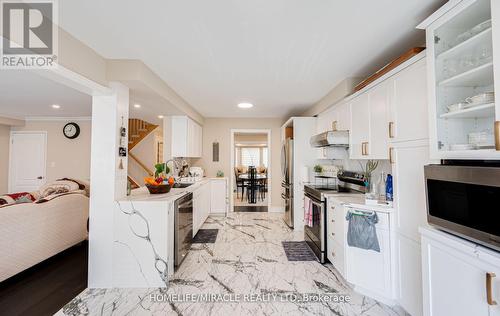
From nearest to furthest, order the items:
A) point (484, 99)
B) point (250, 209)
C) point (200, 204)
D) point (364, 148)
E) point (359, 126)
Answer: point (484, 99)
point (364, 148)
point (359, 126)
point (200, 204)
point (250, 209)

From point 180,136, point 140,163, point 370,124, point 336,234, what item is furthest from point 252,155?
point 370,124

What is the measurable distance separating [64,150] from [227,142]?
14.1 feet

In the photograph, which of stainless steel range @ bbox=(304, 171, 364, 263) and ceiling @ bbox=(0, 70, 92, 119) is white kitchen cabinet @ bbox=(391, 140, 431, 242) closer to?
stainless steel range @ bbox=(304, 171, 364, 263)

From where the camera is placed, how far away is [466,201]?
4.02ft

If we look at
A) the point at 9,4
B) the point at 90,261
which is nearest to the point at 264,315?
the point at 90,261

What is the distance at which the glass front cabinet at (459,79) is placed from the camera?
124cm

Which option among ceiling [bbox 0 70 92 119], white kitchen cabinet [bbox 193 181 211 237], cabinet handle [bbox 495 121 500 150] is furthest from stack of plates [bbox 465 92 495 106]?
ceiling [bbox 0 70 92 119]

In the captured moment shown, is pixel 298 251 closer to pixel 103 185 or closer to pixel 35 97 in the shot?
pixel 103 185

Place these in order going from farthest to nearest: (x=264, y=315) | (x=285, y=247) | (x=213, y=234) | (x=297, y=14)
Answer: (x=213, y=234) → (x=285, y=247) → (x=264, y=315) → (x=297, y=14)

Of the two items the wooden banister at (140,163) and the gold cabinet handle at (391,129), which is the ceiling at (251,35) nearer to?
the gold cabinet handle at (391,129)

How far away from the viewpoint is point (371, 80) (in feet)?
7.66

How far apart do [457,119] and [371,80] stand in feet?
3.54

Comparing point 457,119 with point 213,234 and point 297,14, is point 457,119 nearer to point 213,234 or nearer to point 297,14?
point 297,14

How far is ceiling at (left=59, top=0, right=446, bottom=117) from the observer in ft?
5.05
